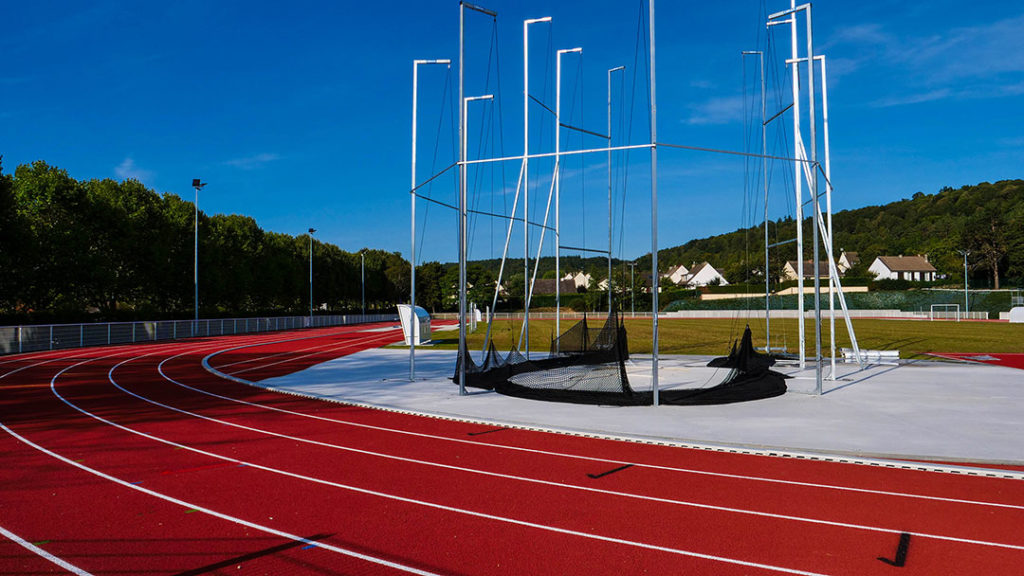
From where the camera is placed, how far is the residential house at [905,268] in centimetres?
11244

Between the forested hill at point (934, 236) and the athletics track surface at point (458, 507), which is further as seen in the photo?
the forested hill at point (934, 236)

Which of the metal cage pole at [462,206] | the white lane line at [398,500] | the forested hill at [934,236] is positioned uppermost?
the forested hill at [934,236]

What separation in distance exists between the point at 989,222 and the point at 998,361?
10451cm

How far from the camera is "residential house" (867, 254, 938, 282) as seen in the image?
4427 inches

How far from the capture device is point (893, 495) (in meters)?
6.66

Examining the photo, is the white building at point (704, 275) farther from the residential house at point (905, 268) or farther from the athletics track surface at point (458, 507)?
the athletics track surface at point (458, 507)

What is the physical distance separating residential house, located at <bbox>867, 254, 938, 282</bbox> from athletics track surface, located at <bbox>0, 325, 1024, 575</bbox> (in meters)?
121

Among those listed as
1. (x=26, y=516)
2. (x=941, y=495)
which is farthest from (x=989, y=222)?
(x=26, y=516)

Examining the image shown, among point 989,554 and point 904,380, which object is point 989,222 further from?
point 989,554

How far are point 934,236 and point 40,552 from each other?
14662cm

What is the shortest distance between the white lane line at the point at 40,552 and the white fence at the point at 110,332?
27.7 m

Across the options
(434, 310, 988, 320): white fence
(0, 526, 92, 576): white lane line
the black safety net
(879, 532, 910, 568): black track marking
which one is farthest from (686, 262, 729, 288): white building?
(0, 526, 92, 576): white lane line

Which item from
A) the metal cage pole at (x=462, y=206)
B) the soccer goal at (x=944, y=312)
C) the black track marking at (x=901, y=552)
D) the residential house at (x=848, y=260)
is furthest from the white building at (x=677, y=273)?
the black track marking at (x=901, y=552)

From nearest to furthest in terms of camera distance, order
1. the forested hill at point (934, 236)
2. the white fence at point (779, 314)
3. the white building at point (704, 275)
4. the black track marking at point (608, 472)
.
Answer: the black track marking at point (608, 472), the white fence at point (779, 314), the forested hill at point (934, 236), the white building at point (704, 275)
